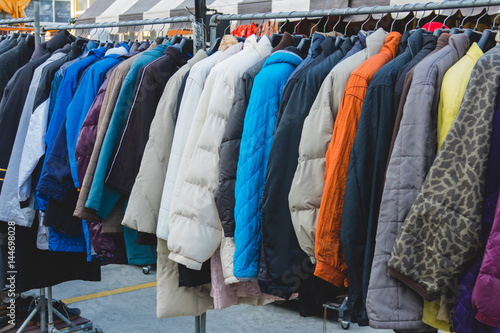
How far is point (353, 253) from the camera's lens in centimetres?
198

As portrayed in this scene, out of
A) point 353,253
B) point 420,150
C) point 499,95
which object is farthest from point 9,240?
point 499,95

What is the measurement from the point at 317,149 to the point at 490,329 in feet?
2.72

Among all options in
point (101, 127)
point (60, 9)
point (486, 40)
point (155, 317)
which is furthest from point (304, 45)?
point (60, 9)

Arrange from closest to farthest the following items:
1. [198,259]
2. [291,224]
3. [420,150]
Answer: [420,150]
[291,224]
[198,259]

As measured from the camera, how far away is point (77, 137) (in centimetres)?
296

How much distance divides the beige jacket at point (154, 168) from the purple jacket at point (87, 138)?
0.40 meters

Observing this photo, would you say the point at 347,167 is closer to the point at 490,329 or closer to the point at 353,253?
the point at 353,253

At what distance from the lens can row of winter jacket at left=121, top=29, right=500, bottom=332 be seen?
69.2 inches

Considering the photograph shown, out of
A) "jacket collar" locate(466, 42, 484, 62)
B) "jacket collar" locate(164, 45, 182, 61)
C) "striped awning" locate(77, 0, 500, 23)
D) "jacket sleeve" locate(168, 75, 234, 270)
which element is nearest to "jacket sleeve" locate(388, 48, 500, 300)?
"jacket collar" locate(466, 42, 484, 62)

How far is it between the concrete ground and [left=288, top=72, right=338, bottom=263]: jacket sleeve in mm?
2887

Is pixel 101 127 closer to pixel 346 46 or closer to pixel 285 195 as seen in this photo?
pixel 285 195

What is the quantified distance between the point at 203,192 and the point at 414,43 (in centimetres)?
103

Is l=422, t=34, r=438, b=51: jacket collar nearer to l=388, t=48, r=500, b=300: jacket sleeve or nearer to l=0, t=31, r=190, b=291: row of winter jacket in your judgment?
l=388, t=48, r=500, b=300: jacket sleeve

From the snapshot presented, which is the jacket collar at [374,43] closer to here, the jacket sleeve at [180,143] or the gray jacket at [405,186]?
the gray jacket at [405,186]
